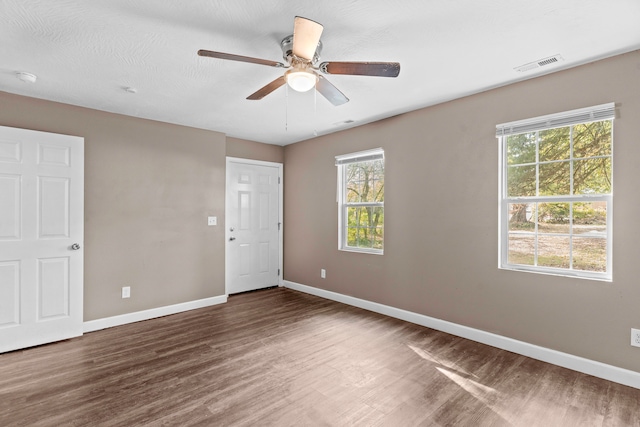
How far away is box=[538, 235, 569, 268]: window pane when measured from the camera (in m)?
2.77

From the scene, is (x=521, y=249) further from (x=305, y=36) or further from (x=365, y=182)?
(x=305, y=36)

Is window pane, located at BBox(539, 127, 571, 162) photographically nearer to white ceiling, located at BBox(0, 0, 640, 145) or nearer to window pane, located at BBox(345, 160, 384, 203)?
white ceiling, located at BBox(0, 0, 640, 145)

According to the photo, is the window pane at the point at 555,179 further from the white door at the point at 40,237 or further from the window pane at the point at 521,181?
the white door at the point at 40,237

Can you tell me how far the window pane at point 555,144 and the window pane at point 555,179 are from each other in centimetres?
7

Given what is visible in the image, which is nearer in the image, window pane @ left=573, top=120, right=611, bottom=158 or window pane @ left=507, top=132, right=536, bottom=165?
window pane @ left=573, top=120, right=611, bottom=158

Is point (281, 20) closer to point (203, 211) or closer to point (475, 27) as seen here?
point (475, 27)

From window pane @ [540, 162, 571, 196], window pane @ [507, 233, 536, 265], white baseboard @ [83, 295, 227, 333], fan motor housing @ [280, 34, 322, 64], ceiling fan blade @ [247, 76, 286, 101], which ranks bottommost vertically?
white baseboard @ [83, 295, 227, 333]

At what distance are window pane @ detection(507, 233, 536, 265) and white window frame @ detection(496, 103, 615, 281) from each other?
0.04 meters

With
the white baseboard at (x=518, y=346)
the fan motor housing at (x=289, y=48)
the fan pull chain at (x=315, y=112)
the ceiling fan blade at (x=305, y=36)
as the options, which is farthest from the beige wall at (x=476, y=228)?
the ceiling fan blade at (x=305, y=36)

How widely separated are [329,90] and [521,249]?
93.8 inches

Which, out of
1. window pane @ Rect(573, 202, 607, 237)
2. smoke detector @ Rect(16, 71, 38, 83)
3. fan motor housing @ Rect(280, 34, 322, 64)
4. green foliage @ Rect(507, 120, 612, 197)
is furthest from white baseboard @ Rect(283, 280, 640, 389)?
smoke detector @ Rect(16, 71, 38, 83)

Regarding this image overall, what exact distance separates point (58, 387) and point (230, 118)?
3.15m

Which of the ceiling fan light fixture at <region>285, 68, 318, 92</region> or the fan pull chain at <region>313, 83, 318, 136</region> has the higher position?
the fan pull chain at <region>313, 83, 318, 136</region>

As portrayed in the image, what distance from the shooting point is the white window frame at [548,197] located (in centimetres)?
249
